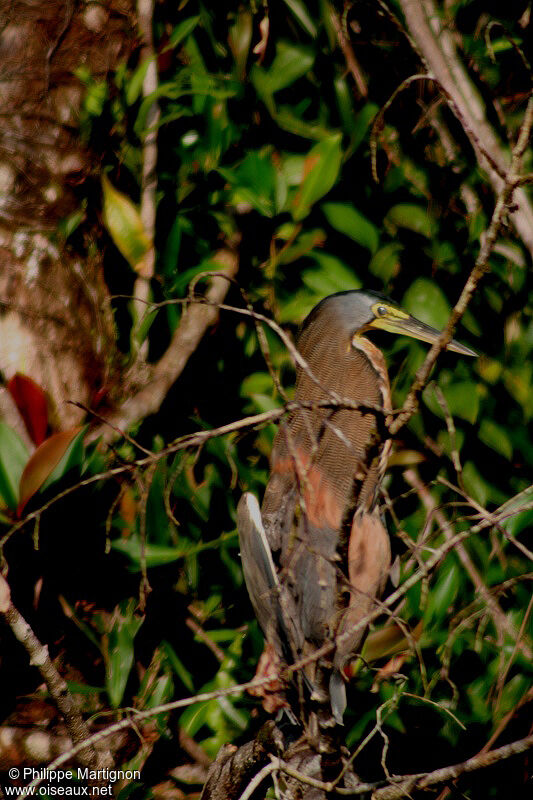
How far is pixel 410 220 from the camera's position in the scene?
8.59ft

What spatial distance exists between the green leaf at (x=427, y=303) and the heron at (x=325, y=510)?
0.12m

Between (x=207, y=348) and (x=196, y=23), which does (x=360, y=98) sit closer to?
(x=196, y=23)

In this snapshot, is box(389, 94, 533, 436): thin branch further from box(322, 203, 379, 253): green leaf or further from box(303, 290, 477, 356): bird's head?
box(322, 203, 379, 253): green leaf

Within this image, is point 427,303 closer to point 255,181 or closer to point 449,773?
point 255,181

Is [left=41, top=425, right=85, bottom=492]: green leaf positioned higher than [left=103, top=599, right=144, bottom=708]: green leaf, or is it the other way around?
[left=41, top=425, right=85, bottom=492]: green leaf

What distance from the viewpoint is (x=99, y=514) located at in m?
2.31

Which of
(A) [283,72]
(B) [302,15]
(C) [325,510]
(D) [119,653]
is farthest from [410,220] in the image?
(D) [119,653]

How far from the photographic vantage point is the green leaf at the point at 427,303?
2551mm

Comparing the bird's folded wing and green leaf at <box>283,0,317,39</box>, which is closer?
the bird's folded wing

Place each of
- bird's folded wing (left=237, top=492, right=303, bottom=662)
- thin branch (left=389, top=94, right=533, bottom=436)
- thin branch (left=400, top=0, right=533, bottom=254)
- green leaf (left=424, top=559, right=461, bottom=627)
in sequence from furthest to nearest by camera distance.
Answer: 1. thin branch (left=400, top=0, right=533, bottom=254)
2. green leaf (left=424, top=559, right=461, bottom=627)
3. bird's folded wing (left=237, top=492, right=303, bottom=662)
4. thin branch (left=389, top=94, right=533, bottom=436)

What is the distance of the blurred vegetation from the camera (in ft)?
7.51

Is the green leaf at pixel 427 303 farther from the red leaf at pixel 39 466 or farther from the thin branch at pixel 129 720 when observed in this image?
the thin branch at pixel 129 720

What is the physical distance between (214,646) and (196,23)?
7.09 feet

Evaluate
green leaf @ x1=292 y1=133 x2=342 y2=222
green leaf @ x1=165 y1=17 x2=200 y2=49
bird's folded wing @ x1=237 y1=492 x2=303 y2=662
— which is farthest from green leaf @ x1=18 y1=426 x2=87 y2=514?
green leaf @ x1=165 y1=17 x2=200 y2=49
